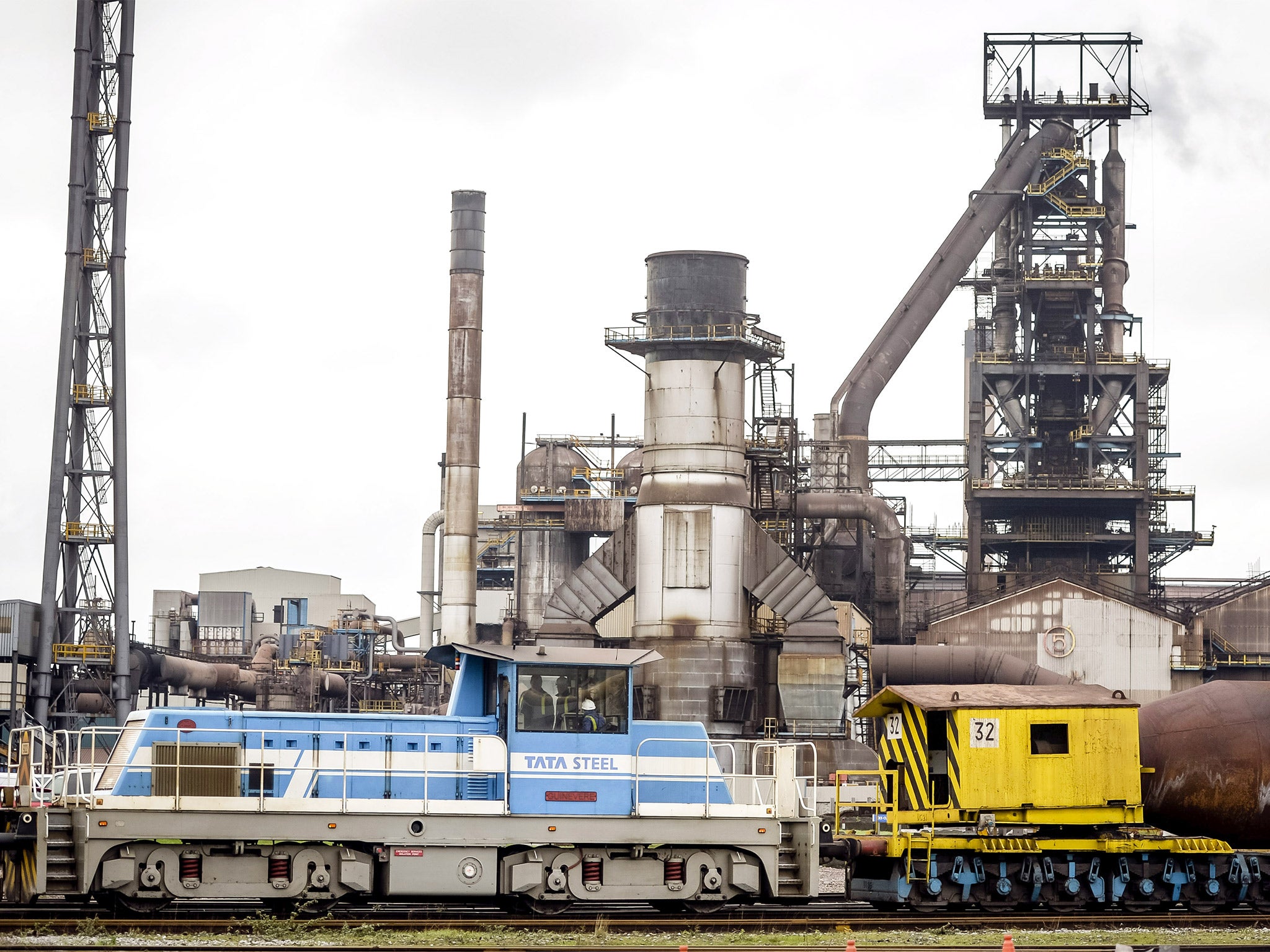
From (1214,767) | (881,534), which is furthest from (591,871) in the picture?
(881,534)

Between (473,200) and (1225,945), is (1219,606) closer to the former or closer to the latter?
(473,200)

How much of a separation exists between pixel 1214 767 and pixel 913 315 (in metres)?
47.8

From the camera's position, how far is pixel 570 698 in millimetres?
20812

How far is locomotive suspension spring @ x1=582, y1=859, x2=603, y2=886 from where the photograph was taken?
2094 cm

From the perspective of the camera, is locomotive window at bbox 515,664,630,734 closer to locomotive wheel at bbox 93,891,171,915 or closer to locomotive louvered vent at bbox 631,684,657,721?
locomotive wheel at bbox 93,891,171,915

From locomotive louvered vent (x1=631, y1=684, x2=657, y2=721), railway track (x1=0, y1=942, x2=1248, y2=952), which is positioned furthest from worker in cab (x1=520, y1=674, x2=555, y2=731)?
locomotive louvered vent (x1=631, y1=684, x2=657, y2=721)

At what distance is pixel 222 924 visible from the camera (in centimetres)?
1930

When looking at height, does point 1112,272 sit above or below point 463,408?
above

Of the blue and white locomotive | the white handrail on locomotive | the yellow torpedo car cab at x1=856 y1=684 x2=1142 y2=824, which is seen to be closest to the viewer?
the blue and white locomotive

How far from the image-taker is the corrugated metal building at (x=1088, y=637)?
6575 centimetres

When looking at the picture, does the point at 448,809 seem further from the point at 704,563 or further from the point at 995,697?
the point at 704,563

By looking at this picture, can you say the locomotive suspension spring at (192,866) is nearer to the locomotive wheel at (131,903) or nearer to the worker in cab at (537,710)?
the locomotive wheel at (131,903)

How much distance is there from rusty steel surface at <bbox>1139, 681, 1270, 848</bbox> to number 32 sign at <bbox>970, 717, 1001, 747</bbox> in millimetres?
2956

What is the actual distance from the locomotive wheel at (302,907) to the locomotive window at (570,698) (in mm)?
3173
